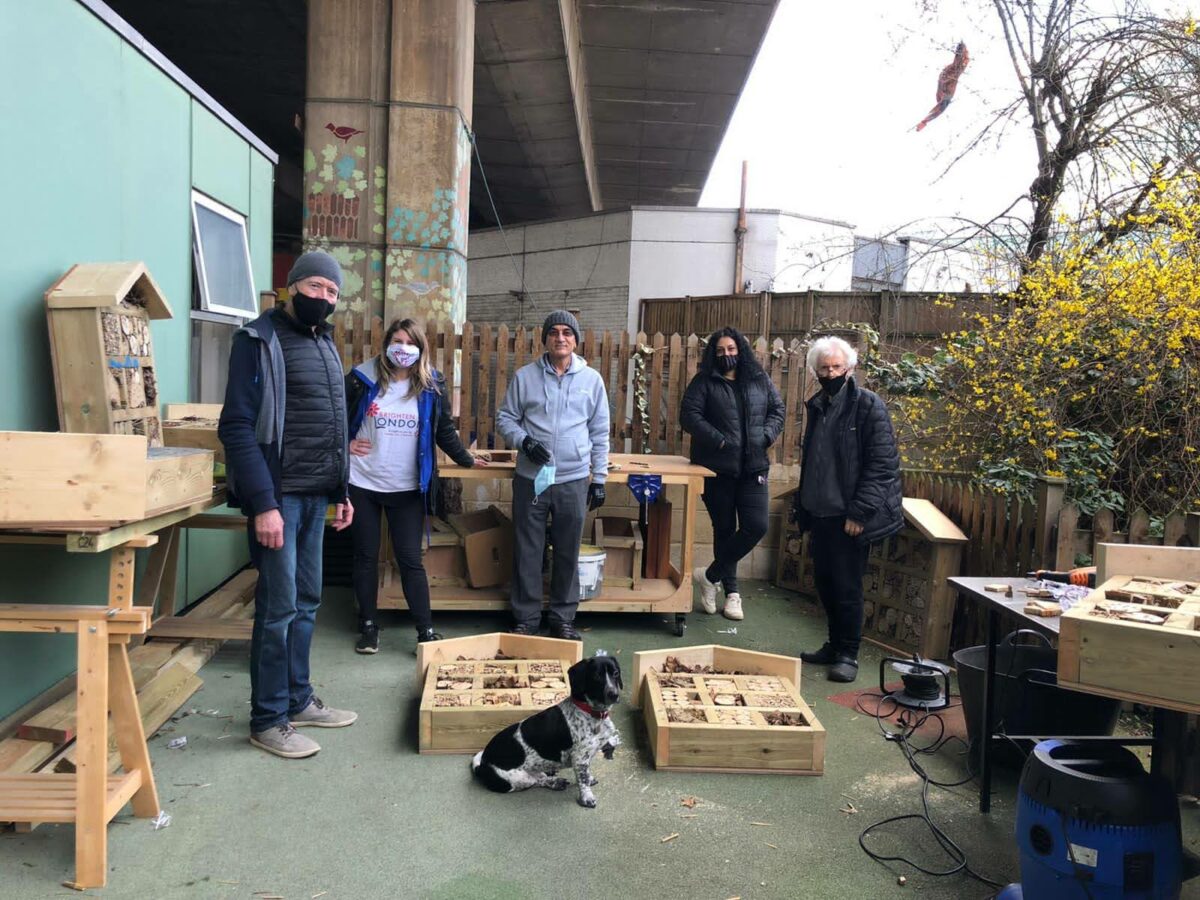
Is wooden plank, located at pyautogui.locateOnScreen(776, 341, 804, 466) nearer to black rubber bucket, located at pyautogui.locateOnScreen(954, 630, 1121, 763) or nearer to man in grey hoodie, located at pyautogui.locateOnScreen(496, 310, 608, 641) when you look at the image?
man in grey hoodie, located at pyautogui.locateOnScreen(496, 310, 608, 641)

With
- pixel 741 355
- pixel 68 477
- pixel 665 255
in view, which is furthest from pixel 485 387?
pixel 665 255

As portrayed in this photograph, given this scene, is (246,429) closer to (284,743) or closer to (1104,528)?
(284,743)

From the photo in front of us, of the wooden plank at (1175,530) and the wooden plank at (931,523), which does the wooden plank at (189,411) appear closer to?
the wooden plank at (931,523)

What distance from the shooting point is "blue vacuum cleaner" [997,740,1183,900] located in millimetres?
2340

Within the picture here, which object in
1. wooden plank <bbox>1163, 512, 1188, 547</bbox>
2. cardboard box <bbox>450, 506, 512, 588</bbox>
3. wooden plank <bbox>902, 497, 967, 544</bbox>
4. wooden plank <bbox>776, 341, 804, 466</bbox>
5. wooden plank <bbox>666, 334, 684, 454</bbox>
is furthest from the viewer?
wooden plank <bbox>776, 341, 804, 466</bbox>

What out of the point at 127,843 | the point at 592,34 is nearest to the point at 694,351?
the point at 127,843

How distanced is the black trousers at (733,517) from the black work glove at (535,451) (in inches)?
59.7

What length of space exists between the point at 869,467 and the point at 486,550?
2.62 meters

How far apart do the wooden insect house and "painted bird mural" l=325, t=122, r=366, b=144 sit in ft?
15.0

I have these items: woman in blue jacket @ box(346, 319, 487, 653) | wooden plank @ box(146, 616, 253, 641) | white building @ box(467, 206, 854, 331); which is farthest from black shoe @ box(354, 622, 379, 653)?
white building @ box(467, 206, 854, 331)

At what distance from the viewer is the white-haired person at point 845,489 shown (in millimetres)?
4918

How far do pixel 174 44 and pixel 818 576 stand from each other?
42.7 feet

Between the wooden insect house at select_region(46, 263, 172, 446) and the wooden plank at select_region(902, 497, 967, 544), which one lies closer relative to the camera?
the wooden insect house at select_region(46, 263, 172, 446)

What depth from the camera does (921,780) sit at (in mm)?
3775
